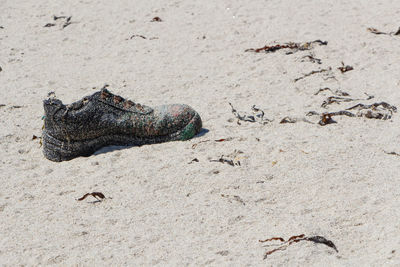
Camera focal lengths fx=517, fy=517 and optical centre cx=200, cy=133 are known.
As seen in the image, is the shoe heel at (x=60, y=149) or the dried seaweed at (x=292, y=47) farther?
the dried seaweed at (x=292, y=47)

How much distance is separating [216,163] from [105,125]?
931mm

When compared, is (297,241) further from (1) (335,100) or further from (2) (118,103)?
(1) (335,100)

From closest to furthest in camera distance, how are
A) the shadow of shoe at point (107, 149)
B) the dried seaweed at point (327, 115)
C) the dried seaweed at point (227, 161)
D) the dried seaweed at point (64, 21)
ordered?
the dried seaweed at point (227, 161)
the shadow of shoe at point (107, 149)
the dried seaweed at point (327, 115)
the dried seaweed at point (64, 21)

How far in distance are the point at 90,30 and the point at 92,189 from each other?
15.0 ft

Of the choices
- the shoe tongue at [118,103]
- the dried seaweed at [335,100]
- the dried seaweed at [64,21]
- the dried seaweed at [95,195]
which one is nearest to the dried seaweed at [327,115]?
the dried seaweed at [335,100]

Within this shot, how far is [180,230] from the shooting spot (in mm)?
2982

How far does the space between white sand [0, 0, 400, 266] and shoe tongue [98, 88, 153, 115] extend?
0.30m

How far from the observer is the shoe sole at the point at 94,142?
13.1 feet

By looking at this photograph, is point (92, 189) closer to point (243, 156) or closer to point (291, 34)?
point (243, 156)

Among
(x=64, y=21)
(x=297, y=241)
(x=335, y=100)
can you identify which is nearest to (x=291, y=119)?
(x=335, y=100)

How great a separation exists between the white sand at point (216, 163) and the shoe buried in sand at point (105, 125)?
0.36ft

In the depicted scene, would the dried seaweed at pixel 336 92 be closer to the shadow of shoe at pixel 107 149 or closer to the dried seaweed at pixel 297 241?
the shadow of shoe at pixel 107 149

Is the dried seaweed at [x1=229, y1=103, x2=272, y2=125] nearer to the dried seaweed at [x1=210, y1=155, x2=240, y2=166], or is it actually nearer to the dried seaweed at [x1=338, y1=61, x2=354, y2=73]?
the dried seaweed at [x1=210, y1=155, x2=240, y2=166]

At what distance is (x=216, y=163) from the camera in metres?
3.71
